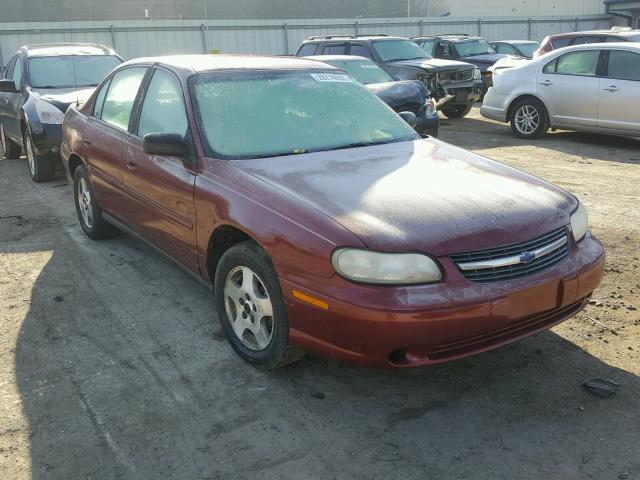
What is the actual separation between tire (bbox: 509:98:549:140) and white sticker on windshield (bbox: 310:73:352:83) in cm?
677

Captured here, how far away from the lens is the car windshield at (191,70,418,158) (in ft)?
12.7

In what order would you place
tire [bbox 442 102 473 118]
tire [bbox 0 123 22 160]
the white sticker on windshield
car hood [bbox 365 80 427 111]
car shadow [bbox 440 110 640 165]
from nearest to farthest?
the white sticker on windshield < car shadow [bbox 440 110 640 165] < car hood [bbox 365 80 427 111] < tire [bbox 0 123 22 160] < tire [bbox 442 102 473 118]

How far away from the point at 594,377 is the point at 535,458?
2.76ft

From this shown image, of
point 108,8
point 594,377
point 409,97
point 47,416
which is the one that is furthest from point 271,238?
point 108,8

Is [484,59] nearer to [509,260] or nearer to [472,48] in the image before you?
[472,48]

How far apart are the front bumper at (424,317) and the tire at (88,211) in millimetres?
3046

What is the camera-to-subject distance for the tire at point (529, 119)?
1054 cm

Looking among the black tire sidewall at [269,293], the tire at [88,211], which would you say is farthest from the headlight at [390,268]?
the tire at [88,211]

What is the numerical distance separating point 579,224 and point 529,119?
775cm

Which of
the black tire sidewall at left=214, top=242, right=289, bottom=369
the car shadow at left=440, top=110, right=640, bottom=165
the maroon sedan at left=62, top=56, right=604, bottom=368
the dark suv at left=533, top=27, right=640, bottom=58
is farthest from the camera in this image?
the dark suv at left=533, top=27, right=640, bottom=58

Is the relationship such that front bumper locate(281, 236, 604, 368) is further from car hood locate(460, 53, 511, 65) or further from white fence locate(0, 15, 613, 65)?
white fence locate(0, 15, 613, 65)

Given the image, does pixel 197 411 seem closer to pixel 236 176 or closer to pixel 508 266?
pixel 236 176

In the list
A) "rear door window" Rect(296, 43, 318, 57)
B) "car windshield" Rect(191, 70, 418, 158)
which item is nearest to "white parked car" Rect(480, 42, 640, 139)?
"rear door window" Rect(296, 43, 318, 57)

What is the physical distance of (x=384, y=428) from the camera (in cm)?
301
